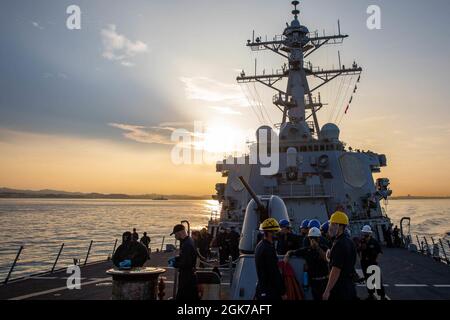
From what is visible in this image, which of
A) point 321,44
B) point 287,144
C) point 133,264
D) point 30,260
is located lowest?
point 30,260

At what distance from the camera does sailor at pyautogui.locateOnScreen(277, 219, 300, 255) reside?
752 cm

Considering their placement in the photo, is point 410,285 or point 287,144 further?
point 287,144

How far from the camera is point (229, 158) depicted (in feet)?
88.4

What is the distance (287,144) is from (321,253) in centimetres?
2019

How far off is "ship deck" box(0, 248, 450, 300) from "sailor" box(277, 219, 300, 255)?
2.60 meters

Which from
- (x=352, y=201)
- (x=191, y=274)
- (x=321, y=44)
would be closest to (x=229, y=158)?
(x=352, y=201)

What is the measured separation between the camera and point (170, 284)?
1145 cm

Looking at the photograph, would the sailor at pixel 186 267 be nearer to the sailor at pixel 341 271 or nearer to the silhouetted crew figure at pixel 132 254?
the silhouetted crew figure at pixel 132 254

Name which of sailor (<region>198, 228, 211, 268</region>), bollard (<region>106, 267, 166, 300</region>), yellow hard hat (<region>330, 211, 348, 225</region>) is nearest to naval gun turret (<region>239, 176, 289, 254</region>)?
bollard (<region>106, 267, 166, 300</region>)

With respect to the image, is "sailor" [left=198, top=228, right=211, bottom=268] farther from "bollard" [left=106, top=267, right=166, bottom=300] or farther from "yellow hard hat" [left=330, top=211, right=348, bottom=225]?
"yellow hard hat" [left=330, top=211, right=348, bottom=225]
